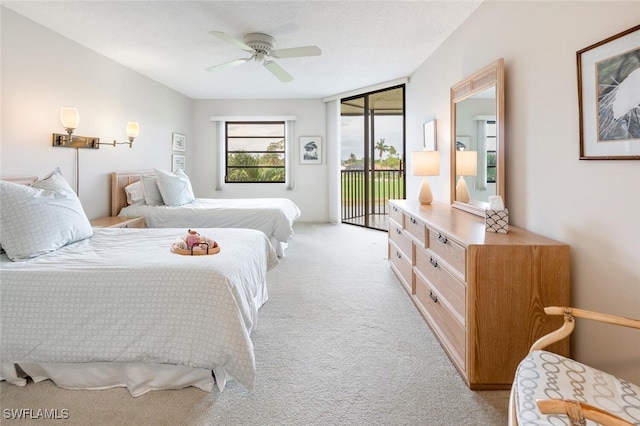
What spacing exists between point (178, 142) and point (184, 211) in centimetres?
272

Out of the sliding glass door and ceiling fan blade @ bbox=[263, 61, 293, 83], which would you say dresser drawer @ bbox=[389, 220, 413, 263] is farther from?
the sliding glass door

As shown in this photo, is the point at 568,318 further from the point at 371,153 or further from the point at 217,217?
the point at 371,153

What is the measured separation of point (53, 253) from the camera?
215 centimetres

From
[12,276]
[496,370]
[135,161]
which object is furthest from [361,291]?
[135,161]

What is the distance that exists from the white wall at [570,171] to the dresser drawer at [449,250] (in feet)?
1.87

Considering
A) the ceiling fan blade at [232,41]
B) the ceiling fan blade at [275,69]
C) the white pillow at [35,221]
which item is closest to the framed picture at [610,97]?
the ceiling fan blade at [232,41]

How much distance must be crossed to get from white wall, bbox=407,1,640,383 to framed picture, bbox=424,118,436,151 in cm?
123

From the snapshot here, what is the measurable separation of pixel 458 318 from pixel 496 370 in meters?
0.30

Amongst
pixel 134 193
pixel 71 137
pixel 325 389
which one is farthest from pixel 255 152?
pixel 325 389

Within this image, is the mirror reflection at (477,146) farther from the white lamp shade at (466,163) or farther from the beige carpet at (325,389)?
the beige carpet at (325,389)

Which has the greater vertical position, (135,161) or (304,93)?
(304,93)

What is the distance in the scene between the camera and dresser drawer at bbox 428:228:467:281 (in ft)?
6.21

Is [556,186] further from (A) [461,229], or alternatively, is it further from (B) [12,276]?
(B) [12,276]

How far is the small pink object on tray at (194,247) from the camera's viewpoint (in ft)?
6.91
